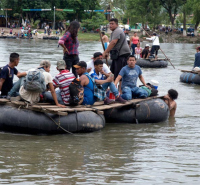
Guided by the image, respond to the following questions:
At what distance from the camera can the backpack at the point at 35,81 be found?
8.09 meters

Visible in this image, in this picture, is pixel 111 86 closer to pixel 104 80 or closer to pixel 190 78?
pixel 104 80

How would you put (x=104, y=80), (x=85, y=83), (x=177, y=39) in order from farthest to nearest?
(x=177, y=39) → (x=104, y=80) → (x=85, y=83)

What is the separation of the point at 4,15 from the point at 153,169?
66.4 metres

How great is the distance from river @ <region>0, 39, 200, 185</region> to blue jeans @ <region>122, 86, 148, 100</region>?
1.94ft

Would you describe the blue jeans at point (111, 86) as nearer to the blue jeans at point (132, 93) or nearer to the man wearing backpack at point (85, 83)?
the man wearing backpack at point (85, 83)

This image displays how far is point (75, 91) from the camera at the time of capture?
8.57 meters

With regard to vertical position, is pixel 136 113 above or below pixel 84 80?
below

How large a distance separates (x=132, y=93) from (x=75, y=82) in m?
1.71

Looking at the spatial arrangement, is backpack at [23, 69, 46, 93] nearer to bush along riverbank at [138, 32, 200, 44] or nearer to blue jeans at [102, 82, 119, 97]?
blue jeans at [102, 82, 119, 97]

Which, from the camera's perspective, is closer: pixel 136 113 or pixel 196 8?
pixel 136 113

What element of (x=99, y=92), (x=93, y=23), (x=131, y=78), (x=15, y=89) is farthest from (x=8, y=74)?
(x=93, y=23)

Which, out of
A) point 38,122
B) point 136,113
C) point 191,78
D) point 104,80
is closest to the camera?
point 38,122

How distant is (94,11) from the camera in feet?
237

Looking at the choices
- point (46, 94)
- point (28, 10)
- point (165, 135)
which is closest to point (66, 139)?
point (46, 94)
